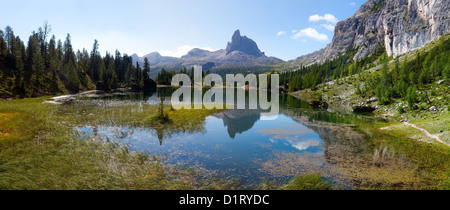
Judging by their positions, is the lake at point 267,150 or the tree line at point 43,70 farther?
the tree line at point 43,70

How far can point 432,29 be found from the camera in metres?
152

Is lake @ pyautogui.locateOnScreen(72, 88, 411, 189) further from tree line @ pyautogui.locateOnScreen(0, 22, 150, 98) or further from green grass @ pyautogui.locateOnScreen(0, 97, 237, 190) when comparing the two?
tree line @ pyautogui.locateOnScreen(0, 22, 150, 98)

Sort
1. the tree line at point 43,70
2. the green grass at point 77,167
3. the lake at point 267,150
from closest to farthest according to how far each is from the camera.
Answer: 1. the green grass at point 77,167
2. the lake at point 267,150
3. the tree line at point 43,70

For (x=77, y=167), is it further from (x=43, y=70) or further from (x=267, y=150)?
(x=43, y=70)

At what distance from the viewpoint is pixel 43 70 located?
314 feet

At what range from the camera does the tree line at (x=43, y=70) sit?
75931mm

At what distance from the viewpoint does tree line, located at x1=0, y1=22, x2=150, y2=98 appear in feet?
249

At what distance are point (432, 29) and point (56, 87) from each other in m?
241

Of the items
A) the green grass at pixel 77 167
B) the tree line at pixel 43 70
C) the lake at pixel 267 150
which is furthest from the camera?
the tree line at pixel 43 70

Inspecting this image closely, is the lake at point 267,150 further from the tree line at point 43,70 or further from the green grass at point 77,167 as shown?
the tree line at point 43,70

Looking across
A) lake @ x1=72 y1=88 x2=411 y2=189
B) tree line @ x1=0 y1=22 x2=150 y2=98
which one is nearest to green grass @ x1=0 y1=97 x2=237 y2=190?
lake @ x1=72 y1=88 x2=411 y2=189

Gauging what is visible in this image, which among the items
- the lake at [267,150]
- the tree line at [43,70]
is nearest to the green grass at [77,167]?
the lake at [267,150]
